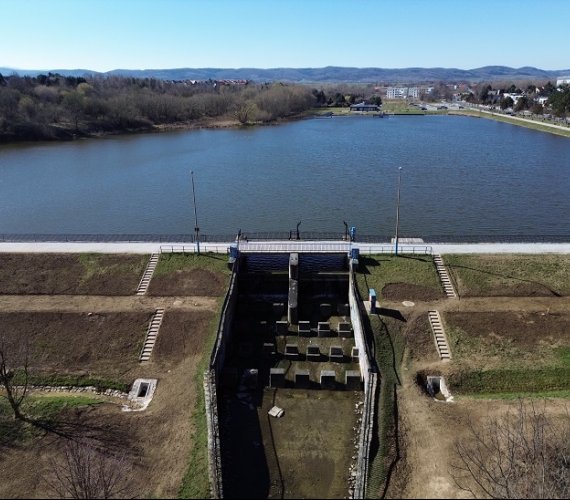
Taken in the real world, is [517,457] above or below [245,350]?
above

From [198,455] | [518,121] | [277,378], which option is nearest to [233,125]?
[518,121]

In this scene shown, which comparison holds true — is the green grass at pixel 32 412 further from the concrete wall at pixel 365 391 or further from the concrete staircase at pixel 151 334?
the concrete wall at pixel 365 391

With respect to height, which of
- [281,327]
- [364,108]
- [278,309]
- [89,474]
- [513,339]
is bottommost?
[281,327]

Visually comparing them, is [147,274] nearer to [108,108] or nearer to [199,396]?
[199,396]

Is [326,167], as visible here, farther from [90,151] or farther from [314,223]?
[90,151]

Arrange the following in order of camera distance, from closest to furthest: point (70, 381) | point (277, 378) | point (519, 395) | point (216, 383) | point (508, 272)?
1. point (519, 395)
2. point (216, 383)
3. point (70, 381)
4. point (277, 378)
5. point (508, 272)

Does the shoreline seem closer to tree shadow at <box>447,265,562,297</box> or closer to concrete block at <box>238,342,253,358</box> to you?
tree shadow at <box>447,265,562,297</box>

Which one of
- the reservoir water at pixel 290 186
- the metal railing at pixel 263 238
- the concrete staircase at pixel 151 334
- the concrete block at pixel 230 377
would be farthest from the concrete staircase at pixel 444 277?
the concrete staircase at pixel 151 334

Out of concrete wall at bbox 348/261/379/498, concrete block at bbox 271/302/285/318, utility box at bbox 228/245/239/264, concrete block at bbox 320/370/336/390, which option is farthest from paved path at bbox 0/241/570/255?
concrete block at bbox 320/370/336/390
